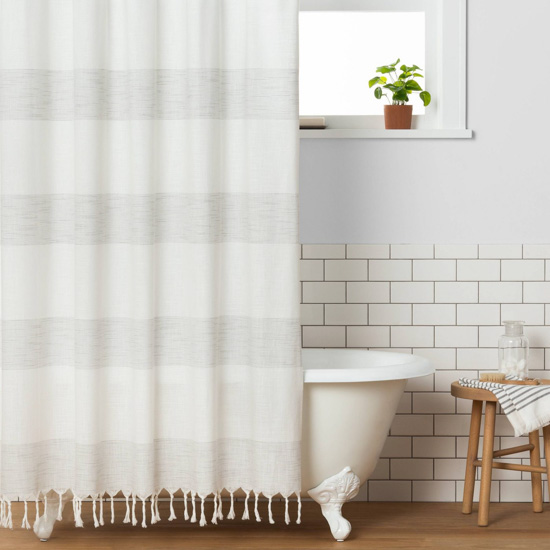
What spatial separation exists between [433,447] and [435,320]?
1.76 feet

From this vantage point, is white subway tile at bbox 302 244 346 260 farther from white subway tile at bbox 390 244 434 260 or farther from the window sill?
the window sill

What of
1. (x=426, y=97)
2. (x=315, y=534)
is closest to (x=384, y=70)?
(x=426, y=97)

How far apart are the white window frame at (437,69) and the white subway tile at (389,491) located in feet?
4.80

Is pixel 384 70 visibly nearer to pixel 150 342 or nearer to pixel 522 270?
pixel 522 270

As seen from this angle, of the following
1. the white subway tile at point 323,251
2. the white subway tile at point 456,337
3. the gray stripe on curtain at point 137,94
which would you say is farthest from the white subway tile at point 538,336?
the gray stripe on curtain at point 137,94

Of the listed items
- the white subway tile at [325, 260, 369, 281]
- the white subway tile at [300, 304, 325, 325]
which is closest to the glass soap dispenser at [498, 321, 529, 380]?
the white subway tile at [325, 260, 369, 281]

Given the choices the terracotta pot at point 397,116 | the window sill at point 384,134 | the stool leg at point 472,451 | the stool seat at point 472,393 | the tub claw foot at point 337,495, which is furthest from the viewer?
the terracotta pot at point 397,116

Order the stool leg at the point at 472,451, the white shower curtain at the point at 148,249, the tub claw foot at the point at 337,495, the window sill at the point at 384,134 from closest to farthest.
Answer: the white shower curtain at the point at 148,249
the tub claw foot at the point at 337,495
the stool leg at the point at 472,451
the window sill at the point at 384,134

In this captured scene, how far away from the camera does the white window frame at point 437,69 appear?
10.0 ft

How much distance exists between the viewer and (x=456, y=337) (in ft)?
10.1

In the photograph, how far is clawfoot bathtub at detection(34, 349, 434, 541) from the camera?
7.95ft

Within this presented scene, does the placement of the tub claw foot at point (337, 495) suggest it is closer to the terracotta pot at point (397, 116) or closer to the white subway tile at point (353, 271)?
the white subway tile at point (353, 271)

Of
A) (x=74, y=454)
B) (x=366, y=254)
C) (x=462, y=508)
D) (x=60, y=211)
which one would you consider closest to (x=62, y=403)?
(x=74, y=454)

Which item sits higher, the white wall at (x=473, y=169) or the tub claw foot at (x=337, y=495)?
the white wall at (x=473, y=169)
